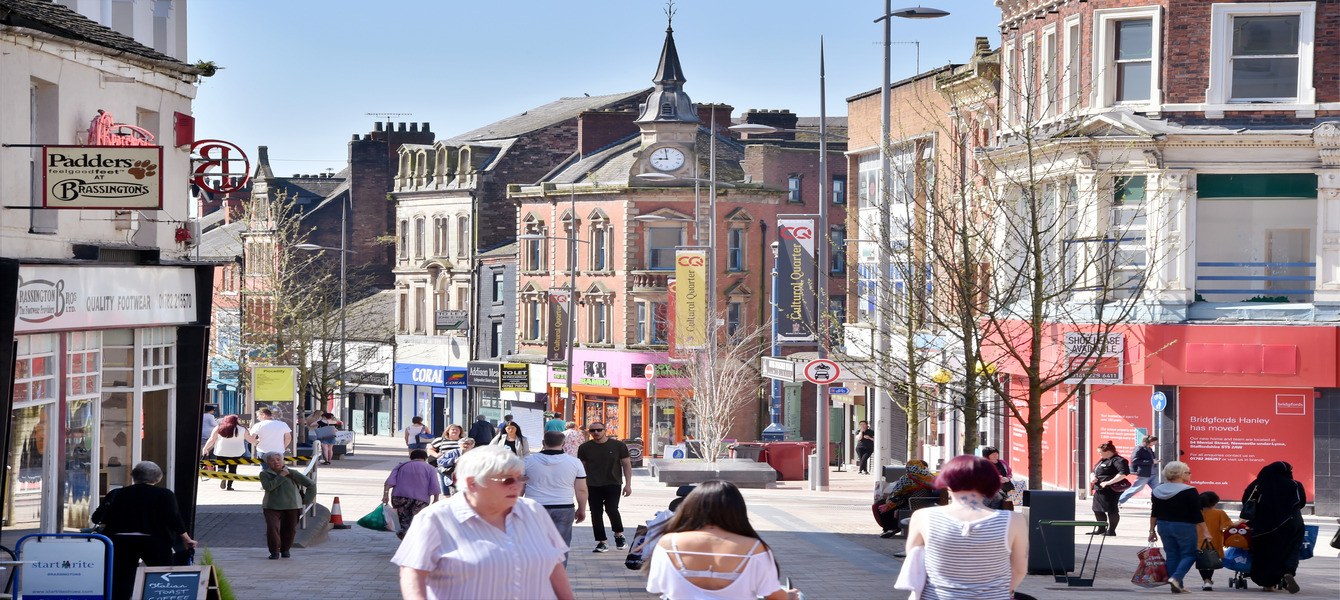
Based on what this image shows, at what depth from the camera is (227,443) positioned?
29.4 metres

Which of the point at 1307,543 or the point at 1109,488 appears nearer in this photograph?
the point at 1307,543

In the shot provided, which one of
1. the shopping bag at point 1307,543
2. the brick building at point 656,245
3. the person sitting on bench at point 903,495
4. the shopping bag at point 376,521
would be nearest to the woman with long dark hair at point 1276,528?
the shopping bag at point 1307,543

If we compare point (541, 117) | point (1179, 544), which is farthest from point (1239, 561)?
point (541, 117)

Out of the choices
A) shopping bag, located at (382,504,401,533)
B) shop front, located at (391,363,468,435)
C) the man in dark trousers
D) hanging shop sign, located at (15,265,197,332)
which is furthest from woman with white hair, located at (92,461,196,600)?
shop front, located at (391,363,468,435)

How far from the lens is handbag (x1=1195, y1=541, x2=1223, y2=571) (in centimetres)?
1566

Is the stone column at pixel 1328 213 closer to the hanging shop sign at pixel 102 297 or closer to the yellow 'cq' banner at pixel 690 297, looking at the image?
the hanging shop sign at pixel 102 297

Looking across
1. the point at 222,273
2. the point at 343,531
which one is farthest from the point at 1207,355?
the point at 222,273

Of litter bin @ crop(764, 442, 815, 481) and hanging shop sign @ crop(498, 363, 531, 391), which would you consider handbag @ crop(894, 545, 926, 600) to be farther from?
hanging shop sign @ crop(498, 363, 531, 391)

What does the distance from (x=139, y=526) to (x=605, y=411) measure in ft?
166

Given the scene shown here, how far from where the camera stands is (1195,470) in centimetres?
2991

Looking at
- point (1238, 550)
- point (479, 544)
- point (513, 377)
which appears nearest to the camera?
point (479, 544)

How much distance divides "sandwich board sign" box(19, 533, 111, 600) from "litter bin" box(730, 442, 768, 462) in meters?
29.7

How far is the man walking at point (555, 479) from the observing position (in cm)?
1544

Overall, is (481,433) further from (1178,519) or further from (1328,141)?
(1328,141)
